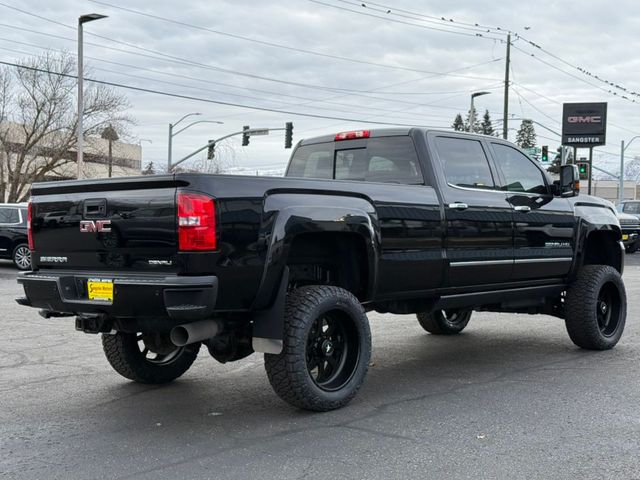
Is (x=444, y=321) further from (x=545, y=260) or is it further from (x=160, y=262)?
(x=160, y=262)

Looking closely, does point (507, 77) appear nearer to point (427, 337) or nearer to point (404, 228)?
point (427, 337)

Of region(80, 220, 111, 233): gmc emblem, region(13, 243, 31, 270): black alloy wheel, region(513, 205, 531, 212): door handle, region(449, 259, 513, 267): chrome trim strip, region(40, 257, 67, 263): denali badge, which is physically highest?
region(513, 205, 531, 212): door handle

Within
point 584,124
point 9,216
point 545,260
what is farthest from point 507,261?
point 584,124

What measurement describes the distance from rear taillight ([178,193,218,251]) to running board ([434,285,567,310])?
235 centimetres

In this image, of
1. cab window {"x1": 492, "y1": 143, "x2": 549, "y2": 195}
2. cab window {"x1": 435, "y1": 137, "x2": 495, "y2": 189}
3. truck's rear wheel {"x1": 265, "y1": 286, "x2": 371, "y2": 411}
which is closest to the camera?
truck's rear wheel {"x1": 265, "y1": 286, "x2": 371, "y2": 411}

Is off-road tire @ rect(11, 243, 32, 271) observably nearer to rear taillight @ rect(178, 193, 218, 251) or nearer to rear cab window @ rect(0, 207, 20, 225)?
rear cab window @ rect(0, 207, 20, 225)

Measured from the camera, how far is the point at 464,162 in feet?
21.2

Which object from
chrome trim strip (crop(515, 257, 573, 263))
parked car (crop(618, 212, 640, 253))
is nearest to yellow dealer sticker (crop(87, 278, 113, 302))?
chrome trim strip (crop(515, 257, 573, 263))

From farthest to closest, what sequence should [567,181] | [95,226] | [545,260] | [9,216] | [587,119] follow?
[587,119]
[9,216]
[567,181]
[545,260]
[95,226]

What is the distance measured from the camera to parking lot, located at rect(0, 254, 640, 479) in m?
4.06

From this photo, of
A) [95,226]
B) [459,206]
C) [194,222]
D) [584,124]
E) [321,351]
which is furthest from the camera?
[584,124]

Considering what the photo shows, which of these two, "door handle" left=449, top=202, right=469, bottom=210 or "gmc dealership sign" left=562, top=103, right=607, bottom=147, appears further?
"gmc dealership sign" left=562, top=103, right=607, bottom=147

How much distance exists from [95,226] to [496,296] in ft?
11.6

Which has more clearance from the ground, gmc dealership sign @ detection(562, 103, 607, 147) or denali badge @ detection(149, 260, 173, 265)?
gmc dealership sign @ detection(562, 103, 607, 147)
